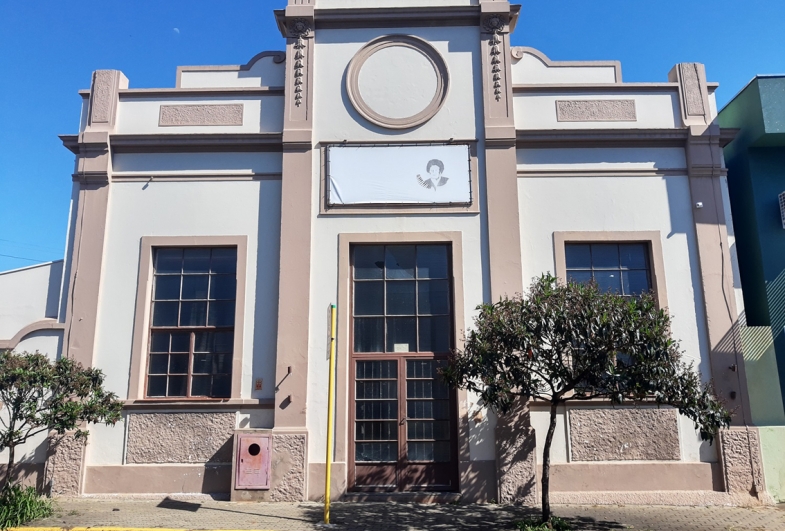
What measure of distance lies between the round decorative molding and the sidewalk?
21.2 ft

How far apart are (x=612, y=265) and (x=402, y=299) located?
12.0 feet

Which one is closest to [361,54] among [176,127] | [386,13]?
[386,13]

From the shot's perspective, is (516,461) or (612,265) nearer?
(516,461)

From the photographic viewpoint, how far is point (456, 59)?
1217cm

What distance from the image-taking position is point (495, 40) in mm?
12133

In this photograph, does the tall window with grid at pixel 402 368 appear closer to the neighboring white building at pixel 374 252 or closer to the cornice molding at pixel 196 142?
the neighboring white building at pixel 374 252

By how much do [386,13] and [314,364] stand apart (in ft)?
21.4

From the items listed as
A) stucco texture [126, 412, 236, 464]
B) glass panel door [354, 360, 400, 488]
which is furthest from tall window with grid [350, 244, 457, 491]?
stucco texture [126, 412, 236, 464]

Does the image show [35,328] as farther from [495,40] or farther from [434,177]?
[495,40]

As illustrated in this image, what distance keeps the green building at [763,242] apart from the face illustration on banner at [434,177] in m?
5.45

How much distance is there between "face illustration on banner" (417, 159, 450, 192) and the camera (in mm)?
11547

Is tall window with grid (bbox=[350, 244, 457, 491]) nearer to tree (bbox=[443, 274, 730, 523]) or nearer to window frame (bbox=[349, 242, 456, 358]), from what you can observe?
window frame (bbox=[349, 242, 456, 358])

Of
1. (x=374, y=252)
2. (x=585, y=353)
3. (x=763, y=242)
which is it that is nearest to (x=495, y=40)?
(x=374, y=252)

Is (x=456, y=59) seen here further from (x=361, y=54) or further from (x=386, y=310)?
(x=386, y=310)
